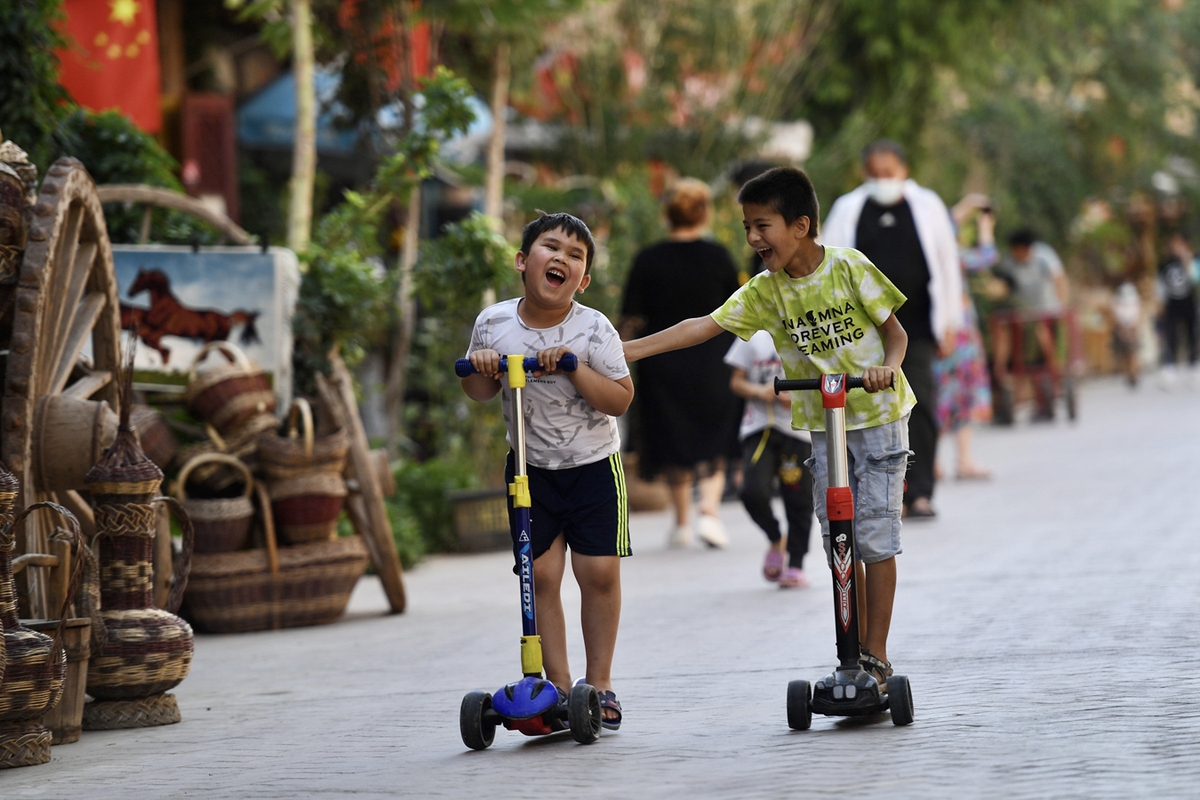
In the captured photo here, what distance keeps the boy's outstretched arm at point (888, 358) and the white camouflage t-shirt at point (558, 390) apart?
0.74 meters

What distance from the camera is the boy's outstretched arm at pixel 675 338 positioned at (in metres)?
5.02

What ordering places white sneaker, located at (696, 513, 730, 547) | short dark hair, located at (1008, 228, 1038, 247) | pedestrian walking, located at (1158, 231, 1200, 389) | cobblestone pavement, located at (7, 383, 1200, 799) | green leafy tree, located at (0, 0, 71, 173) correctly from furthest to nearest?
pedestrian walking, located at (1158, 231, 1200, 389) < short dark hair, located at (1008, 228, 1038, 247) < white sneaker, located at (696, 513, 730, 547) < green leafy tree, located at (0, 0, 71, 173) < cobblestone pavement, located at (7, 383, 1200, 799)

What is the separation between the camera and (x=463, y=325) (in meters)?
12.9

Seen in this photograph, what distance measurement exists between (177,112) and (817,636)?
379 inches

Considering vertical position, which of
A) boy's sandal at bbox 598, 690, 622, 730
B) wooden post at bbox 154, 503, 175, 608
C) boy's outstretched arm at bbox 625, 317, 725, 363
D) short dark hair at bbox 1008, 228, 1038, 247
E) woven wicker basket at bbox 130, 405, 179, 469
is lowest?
boy's sandal at bbox 598, 690, 622, 730

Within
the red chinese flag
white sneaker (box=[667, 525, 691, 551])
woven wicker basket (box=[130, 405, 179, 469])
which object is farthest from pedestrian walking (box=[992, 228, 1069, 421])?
woven wicker basket (box=[130, 405, 179, 469])

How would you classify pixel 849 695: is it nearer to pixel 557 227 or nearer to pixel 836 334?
pixel 836 334

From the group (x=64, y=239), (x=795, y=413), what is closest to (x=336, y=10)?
(x=64, y=239)

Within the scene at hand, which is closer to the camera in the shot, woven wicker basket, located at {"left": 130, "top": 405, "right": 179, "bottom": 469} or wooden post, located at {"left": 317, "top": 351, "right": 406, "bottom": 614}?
woven wicker basket, located at {"left": 130, "top": 405, "right": 179, "bottom": 469}

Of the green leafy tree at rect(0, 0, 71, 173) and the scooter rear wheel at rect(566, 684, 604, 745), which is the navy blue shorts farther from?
the green leafy tree at rect(0, 0, 71, 173)

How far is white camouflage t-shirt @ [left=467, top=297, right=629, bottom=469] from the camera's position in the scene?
5055 millimetres

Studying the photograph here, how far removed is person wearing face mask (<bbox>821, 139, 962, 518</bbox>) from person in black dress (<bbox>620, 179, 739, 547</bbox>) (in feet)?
2.72

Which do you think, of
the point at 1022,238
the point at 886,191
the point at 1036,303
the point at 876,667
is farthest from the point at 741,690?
the point at 1036,303

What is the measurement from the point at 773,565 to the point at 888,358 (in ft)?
12.0
